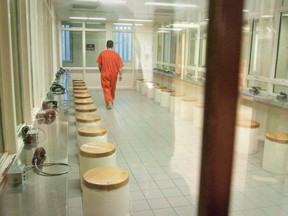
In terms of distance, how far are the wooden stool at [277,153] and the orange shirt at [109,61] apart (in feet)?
14.5

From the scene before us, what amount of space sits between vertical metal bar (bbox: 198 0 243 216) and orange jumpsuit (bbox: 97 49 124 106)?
20.9ft

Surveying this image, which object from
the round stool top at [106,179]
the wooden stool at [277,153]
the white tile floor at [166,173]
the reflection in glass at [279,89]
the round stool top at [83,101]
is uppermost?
the reflection in glass at [279,89]

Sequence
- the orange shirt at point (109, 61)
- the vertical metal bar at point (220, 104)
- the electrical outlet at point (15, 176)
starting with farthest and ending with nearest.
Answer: the orange shirt at point (109, 61), the electrical outlet at point (15, 176), the vertical metal bar at point (220, 104)

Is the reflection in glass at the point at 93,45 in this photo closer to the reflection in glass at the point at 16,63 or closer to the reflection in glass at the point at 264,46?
the reflection in glass at the point at 264,46

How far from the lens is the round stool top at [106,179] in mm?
1978

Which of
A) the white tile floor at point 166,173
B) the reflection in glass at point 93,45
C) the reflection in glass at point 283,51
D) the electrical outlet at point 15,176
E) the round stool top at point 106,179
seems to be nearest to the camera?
the electrical outlet at point 15,176

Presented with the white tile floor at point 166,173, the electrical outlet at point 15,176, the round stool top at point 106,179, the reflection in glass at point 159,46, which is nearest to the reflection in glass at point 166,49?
the reflection in glass at point 159,46

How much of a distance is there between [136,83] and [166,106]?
3.31m

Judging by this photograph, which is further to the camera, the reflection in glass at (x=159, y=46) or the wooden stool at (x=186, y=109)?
the reflection in glass at (x=159, y=46)

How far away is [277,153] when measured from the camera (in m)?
3.24

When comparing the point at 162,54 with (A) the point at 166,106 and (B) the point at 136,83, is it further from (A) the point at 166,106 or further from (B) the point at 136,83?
(A) the point at 166,106

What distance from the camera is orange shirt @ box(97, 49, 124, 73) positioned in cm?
684

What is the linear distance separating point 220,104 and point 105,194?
5.36 feet

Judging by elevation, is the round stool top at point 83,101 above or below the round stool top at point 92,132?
above
